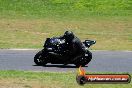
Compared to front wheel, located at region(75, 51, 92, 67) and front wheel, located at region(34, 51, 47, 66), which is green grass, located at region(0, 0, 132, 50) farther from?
front wheel, located at region(34, 51, 47, 66)

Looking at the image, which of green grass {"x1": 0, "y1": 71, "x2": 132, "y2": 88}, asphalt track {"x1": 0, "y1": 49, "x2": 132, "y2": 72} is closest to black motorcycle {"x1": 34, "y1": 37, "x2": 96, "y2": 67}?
asphalt track {"x1": 0, "y1": 49, "x2": 132, "y2": 72}

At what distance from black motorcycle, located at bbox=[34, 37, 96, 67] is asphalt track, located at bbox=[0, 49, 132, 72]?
255mm

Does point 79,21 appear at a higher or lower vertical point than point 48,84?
lower

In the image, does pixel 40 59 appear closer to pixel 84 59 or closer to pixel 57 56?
pixel 57 56

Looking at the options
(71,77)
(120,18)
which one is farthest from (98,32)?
(71,77)

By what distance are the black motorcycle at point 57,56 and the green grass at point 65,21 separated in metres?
7.87

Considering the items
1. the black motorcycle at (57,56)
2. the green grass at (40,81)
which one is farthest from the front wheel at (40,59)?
the green grass at (40,81)

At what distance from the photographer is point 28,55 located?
26.2 m

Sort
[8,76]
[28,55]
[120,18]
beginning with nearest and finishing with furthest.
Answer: [8,76] → [28,55] → [120,18]

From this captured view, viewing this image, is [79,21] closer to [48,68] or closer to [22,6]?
[22,6]

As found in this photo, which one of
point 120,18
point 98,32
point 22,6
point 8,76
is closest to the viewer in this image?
point 8,76

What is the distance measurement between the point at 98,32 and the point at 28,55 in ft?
47.1

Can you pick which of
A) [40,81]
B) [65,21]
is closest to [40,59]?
[40,81]

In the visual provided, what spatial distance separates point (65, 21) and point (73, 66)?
869 inches
